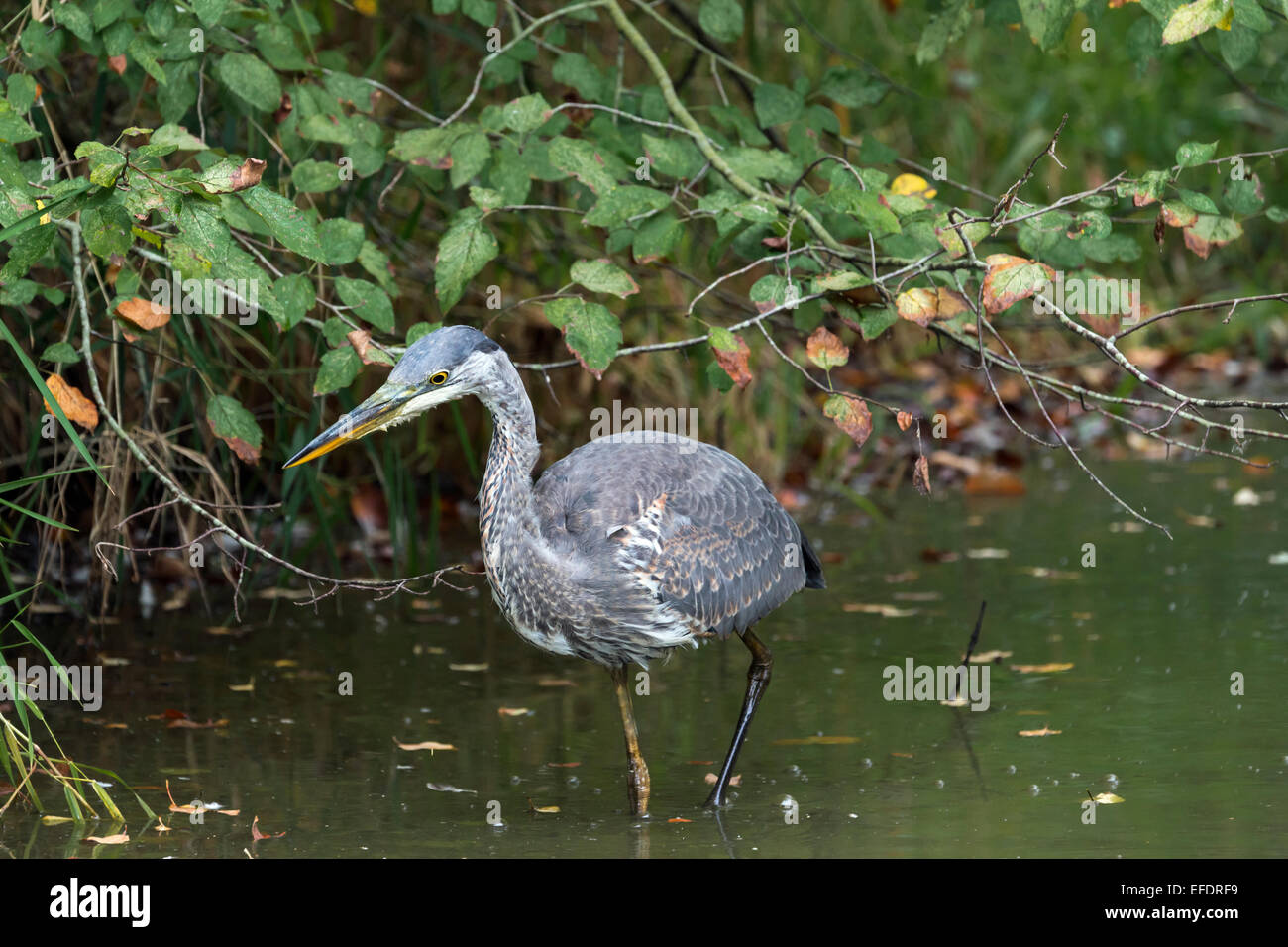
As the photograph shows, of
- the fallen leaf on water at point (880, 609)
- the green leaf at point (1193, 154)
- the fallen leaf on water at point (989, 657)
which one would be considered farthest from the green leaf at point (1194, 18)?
the fallen leaf on water at point (880, 609)

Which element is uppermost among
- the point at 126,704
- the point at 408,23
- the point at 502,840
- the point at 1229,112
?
the point at 1229,112

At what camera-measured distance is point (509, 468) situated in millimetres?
4660

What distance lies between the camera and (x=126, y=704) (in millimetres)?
Answer: 5754

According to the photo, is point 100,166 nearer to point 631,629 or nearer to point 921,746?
point 631,629

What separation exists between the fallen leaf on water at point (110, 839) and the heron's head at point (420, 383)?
110 cm

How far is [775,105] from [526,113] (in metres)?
1.06

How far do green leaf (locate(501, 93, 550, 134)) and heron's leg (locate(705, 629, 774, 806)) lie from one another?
1.69 meters

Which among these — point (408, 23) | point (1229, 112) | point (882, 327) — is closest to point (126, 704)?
point (882, 327)

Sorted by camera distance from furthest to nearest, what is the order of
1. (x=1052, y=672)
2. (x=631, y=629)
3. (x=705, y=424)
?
(x=705, y=424) < (x=1052, y=672) < (x=631, y=629)

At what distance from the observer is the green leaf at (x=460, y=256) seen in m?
4.69

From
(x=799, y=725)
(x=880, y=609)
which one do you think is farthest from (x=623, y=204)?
(x=880, y=609)

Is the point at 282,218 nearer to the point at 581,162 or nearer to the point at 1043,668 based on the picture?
the point at 581,162

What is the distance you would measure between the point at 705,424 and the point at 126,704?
358 centimetres

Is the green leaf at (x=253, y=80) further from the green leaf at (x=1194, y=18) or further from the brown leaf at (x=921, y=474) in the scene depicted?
the green leaf at (x=1194, y=18)
